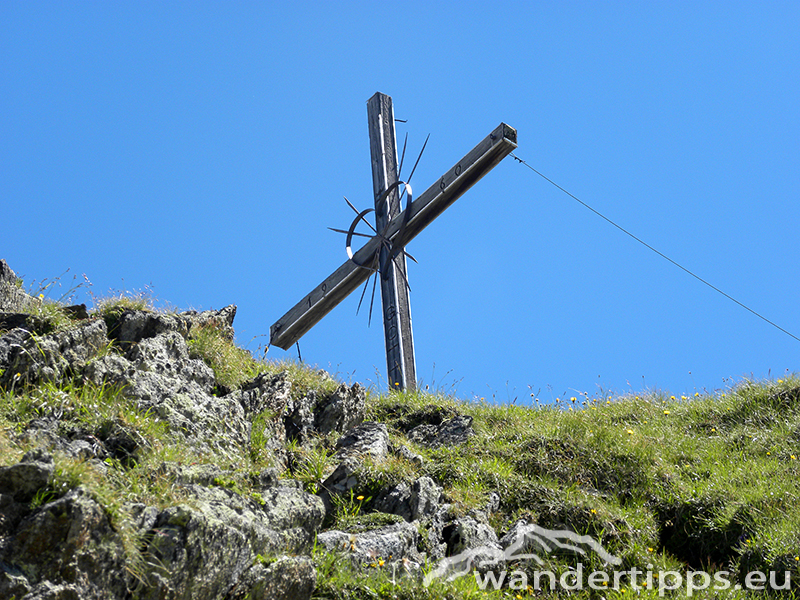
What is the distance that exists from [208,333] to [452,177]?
4321 millimetres

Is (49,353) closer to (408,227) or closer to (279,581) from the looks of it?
(279,581)

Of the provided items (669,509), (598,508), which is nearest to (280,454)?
(598,508)

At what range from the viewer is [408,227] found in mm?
10992

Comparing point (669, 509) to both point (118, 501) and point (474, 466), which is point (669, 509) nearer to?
point (474, 466)

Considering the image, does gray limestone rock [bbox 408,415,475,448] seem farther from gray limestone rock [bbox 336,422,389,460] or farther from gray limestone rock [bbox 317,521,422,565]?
gray limestone rock [bbox 317,521,422,565]

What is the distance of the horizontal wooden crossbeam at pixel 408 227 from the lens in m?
10.3

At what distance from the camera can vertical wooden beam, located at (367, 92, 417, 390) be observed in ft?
35.2

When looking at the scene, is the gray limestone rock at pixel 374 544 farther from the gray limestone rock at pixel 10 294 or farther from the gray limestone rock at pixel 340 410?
the gray limestone rock at pixel 10 294

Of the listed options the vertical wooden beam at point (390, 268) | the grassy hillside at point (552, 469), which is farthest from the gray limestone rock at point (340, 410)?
the vertical wooden beam at point (390, 268)

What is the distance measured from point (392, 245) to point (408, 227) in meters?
0.38

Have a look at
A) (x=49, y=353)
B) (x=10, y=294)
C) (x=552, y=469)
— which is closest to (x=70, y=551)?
(x=49, y=353)

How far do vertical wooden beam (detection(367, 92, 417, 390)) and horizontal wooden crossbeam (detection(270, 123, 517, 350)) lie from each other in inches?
15.3

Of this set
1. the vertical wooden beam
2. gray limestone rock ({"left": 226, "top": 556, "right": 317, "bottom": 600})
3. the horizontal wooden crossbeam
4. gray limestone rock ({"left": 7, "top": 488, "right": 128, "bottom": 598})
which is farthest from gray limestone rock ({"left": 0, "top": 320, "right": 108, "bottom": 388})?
the vertical wooden beam

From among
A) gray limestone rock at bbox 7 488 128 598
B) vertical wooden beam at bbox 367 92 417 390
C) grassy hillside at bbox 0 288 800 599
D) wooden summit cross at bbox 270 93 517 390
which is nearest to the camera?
gray limestone rock at bbox 7 488 128 598
